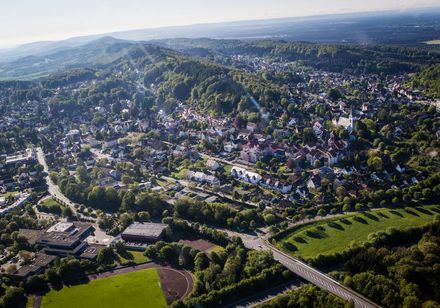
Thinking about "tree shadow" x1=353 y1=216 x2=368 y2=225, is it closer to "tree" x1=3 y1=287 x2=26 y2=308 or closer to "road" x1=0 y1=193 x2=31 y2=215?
"tree" x1=3 y1=287 x2=26 y2=308

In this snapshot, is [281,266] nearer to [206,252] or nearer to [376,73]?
[206,252]

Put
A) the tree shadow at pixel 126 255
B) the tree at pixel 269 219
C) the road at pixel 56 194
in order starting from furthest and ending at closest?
1. the road at pixel 56 194
2. the tree at pixel 269 219
3. the tree shadow at pixel 126 255

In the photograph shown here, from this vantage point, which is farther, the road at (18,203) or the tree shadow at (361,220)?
the road at (18,203)

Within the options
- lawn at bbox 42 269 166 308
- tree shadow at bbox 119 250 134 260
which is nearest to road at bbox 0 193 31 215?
tree shadow at bbox 119 250 134 260

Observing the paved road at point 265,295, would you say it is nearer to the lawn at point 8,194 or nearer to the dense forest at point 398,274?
the dense forest at point 398,274

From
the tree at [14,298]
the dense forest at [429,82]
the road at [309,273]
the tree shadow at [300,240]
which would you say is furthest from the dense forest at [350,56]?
the tree at [14,298]

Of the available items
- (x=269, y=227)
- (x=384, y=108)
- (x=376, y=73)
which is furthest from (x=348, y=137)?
(x=376, y=73)
